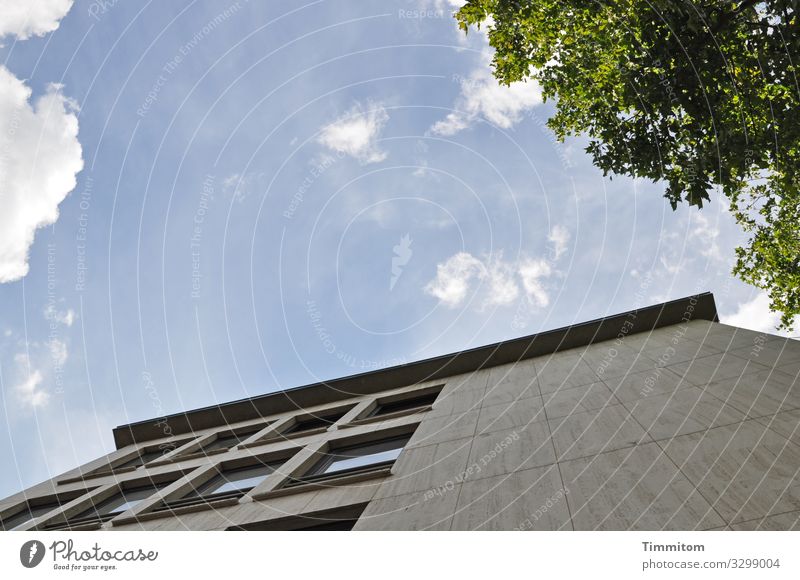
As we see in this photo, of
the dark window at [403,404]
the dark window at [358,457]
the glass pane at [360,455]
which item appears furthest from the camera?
the dark window at [403,404]

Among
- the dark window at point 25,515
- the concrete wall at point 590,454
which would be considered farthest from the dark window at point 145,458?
the concrete wall at point 590,454

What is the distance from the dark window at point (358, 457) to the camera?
1246 cm

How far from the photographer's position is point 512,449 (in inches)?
373

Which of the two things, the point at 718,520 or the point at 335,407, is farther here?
the point at 335,407

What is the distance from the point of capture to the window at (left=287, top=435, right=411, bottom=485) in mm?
12195

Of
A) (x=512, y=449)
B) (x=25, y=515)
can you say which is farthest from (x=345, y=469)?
(x=25, y=515)

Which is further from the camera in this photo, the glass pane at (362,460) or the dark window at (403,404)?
the dark window at (403,404)

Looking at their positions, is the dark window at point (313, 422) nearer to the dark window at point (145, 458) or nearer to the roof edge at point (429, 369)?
the roof edge at point (429, 369)

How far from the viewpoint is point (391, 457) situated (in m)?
12.6

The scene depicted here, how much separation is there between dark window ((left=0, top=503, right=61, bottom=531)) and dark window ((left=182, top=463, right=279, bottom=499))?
6165mm

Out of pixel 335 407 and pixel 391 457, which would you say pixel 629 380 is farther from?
pixel 335 407
